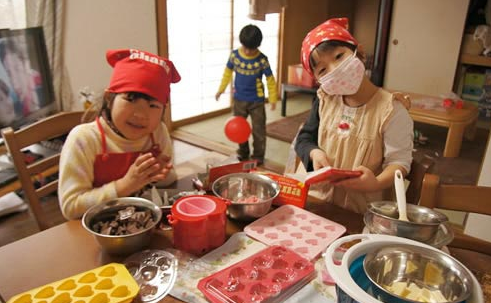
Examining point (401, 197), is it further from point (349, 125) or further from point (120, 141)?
point (120, 141)

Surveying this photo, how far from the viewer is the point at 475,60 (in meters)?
3.73

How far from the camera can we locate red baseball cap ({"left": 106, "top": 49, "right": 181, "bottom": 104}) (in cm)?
101

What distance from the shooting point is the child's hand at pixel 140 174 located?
3.21ft

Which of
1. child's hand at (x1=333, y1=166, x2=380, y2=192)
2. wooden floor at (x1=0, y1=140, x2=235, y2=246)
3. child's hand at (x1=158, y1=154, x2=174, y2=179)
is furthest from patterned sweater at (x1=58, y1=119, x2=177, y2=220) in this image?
wooden floor at (x1=0, y1=140, x2=235, y2=246)

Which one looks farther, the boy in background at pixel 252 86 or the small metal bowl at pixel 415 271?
the boy in background at pixel 252 86

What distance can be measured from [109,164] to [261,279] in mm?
599

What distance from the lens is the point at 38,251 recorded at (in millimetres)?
863

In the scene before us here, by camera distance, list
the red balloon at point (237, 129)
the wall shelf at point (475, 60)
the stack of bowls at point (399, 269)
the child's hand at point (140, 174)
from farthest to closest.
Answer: the wall shelf at point (475, 60) → the red balloon at point (237, 129) → the child's hand at point (140, 174) → the stack of bowls at point (399, 269)

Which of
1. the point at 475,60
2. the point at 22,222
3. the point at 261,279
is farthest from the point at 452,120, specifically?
the point at 22,222

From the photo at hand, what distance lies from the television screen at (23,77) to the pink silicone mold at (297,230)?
185 cm

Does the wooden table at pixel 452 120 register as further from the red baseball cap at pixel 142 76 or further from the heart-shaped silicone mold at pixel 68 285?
the heart-shaped silicone mold at pixel 68 285

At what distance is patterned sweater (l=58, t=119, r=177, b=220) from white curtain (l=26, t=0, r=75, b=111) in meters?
1.85

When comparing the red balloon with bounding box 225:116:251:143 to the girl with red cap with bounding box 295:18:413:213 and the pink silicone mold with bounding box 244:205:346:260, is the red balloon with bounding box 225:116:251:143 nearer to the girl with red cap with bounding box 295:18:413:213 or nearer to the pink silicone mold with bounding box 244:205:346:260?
the girl with red cap with bounding box 295:18:413:213

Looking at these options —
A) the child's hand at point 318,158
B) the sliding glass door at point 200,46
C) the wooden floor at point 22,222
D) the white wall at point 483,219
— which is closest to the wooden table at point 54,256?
the child's hand at point 318,158
